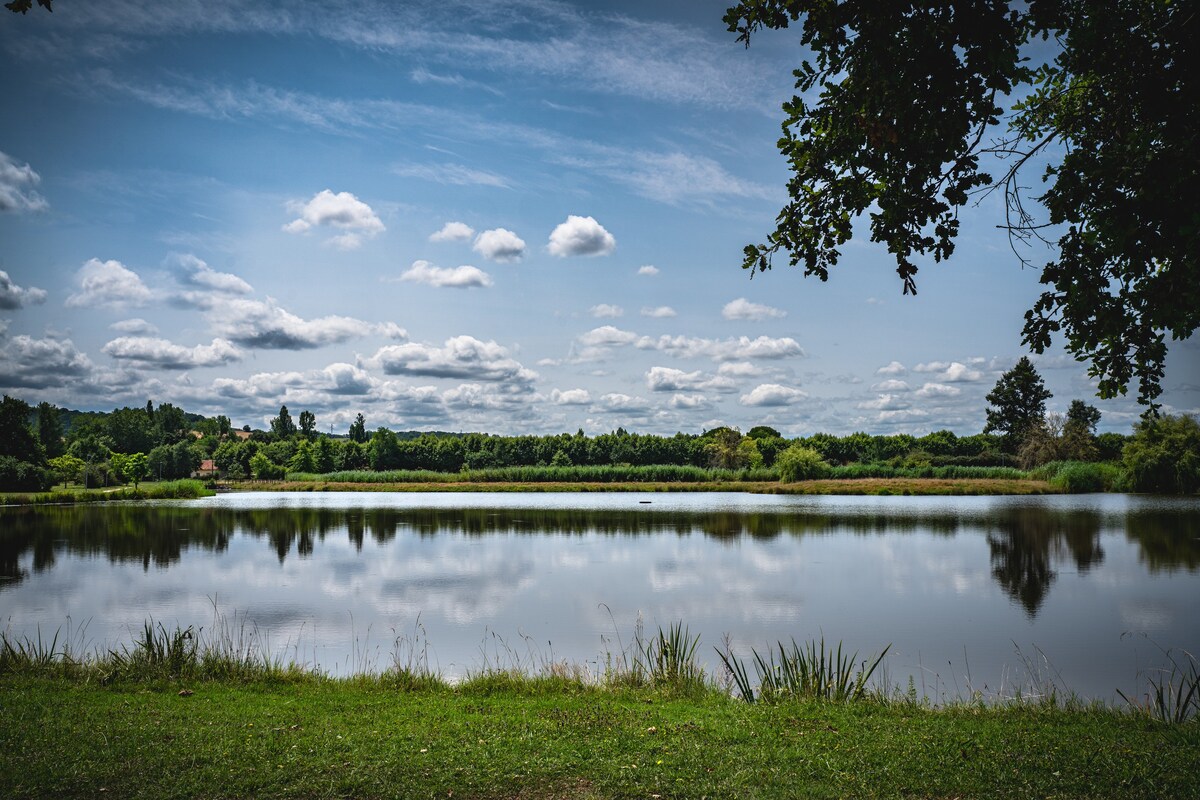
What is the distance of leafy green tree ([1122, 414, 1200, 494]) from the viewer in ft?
161

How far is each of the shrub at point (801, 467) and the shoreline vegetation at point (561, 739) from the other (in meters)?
60.2

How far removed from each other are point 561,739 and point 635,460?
99.2 metres

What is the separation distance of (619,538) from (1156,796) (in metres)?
25.7

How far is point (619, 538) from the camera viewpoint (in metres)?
30.8

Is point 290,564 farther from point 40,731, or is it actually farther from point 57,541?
point 40,731

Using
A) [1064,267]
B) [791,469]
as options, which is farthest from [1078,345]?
[791,469]

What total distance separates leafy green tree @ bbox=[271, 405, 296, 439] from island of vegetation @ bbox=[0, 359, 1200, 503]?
48.8ft

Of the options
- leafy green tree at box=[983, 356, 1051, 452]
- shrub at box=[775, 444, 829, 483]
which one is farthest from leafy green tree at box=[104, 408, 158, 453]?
leafy green tree at box=[983, 356, 1051, 452]

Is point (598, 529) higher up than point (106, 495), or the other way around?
point (598, 529)

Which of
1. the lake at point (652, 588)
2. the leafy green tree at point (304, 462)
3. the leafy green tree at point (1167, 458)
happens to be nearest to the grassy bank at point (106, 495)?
the lake at point (652, 588)

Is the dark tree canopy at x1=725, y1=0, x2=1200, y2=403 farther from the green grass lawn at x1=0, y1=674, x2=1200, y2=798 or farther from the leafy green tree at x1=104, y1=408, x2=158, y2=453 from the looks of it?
the leafy green tree at x1=104, y1=408, x2=158, y2=453

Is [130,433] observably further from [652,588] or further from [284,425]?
[652,588]

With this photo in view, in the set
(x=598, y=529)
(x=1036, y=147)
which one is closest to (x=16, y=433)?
(x=598, y=529)

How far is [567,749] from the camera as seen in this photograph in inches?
266
